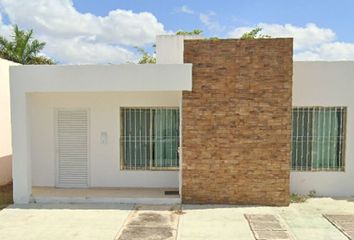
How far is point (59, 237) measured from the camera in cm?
601

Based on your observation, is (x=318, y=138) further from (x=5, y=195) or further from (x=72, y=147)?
(x=5, y=195)

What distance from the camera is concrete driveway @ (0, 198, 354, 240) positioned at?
614 centimetres

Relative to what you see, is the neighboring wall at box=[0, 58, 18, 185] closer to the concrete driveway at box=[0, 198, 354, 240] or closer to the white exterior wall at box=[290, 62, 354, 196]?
the concrete driveway at box=[0, 198, 354, 240]

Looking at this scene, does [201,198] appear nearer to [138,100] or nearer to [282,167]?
[282,167]

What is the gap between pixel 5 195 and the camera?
889 centimetres

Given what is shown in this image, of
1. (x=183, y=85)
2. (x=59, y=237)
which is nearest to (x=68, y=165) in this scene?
(x=59, y=237)

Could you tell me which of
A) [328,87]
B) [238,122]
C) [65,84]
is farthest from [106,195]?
[328,87]

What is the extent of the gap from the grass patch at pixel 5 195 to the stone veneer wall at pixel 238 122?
440 centimetres

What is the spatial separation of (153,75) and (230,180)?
3.11 meters

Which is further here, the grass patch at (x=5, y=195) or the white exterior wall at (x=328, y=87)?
the white exterior wall at (x=328, y=87)

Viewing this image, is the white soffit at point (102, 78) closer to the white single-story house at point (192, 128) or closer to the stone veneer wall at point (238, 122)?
the white single-story house at point (192, 128)

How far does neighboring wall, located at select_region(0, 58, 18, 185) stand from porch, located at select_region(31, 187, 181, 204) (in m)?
2.03

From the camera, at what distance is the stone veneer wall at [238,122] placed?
7.65 metres

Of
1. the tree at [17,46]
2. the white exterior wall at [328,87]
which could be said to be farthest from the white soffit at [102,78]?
the tree at [17,46]
